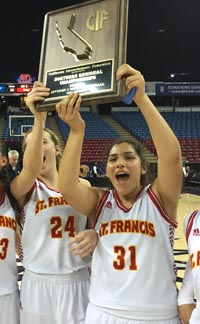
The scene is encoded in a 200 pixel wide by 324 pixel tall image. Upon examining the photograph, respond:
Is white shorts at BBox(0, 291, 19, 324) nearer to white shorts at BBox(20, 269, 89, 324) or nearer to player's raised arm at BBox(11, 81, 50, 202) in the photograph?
white shorts at BBox(20, 269, 89, 324)

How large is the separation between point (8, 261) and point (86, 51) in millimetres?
1034

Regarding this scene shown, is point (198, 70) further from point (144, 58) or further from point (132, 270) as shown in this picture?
point (132, 270)

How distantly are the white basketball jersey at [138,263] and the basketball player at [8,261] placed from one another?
47cm

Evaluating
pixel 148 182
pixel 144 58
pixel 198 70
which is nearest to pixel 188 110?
pixel 198 70

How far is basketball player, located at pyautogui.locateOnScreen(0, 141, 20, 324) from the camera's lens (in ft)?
6.49

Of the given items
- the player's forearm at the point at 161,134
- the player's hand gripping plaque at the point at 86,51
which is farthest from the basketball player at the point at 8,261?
the player's forearm at the point at 161,134

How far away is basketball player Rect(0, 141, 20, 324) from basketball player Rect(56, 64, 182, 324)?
0.41 metres

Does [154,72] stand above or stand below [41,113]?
above

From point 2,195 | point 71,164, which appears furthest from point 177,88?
point 71,164

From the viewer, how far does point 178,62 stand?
19297 millimetres

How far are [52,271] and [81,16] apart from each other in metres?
1.14

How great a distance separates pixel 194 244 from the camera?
1592 mm

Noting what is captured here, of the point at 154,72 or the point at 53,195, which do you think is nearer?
the point at 53,195

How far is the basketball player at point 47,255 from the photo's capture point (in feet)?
6.38
